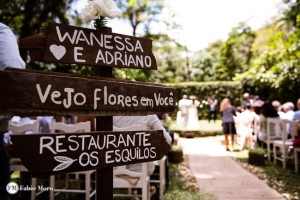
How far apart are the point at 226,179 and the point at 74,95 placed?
4731mm

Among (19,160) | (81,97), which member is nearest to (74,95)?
(81,97)

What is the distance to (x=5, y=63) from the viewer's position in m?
2.02

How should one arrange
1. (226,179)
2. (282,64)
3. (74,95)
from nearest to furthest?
(74,95) → (226,179) → (282,64)

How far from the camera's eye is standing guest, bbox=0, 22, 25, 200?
2.03 meters

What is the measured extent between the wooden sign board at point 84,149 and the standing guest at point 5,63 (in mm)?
558

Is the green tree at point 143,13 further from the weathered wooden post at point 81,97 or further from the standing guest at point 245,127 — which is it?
the weathered wooden post at point 81,97

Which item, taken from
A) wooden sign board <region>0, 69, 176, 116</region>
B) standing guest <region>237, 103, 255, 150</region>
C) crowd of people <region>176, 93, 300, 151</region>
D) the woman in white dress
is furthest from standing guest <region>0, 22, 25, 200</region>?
the woman in white dress

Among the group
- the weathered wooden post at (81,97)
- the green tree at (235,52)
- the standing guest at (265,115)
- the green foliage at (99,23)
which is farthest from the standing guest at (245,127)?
the green tree at (235,52)

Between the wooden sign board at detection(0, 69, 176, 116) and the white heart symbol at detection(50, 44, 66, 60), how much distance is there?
145 mm

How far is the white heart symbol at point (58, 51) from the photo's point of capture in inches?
72.1

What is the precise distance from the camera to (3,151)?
2125 mm

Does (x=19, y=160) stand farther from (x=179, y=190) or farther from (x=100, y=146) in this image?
(x=100, y=146)

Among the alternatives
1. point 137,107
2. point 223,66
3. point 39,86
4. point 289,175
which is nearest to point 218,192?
point 289,175

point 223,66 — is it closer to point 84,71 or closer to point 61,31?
point 84,71
